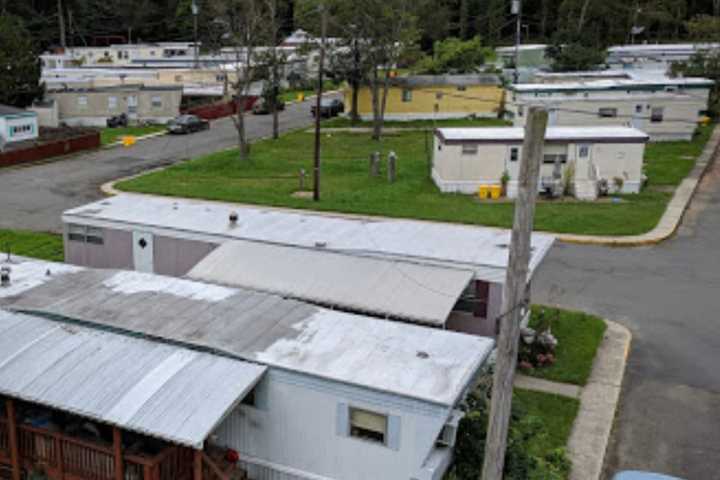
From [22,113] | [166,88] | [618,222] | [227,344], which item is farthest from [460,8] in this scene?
[227,344]

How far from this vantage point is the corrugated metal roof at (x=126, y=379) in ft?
31.3

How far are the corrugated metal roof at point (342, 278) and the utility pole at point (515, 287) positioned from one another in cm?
422

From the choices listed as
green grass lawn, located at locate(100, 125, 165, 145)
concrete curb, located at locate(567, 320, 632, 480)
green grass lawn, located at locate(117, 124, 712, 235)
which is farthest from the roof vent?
green grass lawn, located at locate(100, 125, 165, 145)

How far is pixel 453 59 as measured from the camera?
6181 centimetres

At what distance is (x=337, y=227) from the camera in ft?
57.8

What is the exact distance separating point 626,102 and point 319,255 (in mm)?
30204

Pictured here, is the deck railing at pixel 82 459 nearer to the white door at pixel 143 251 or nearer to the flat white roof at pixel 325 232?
the flat white roof at pixel 325 232

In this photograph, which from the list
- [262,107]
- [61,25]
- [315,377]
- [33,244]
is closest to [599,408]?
[315,377]

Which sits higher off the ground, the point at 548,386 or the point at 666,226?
the point at 666,226

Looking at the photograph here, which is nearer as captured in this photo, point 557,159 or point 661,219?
point 661,219

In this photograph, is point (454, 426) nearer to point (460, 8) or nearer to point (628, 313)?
point (628, 313)

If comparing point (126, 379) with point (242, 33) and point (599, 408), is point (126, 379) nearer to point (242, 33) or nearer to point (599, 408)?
point (599, 408)

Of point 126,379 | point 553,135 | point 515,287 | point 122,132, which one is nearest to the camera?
point 515,287

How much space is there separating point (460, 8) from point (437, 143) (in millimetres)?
67846
